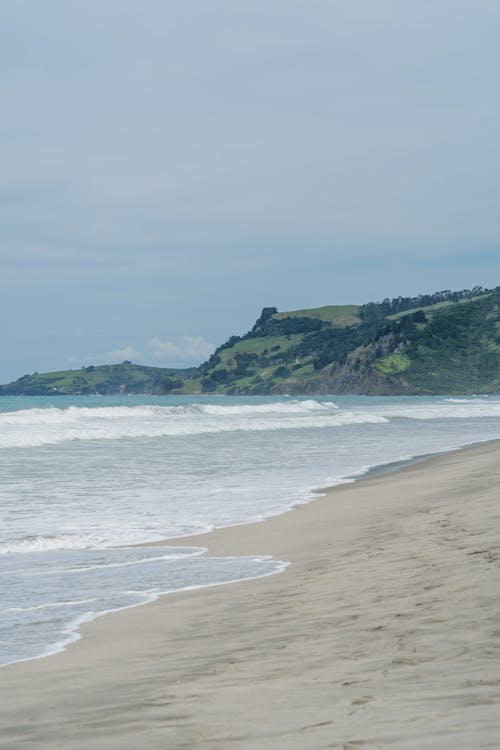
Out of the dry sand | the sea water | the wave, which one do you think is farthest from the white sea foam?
the dry sand

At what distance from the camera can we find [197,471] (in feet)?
76.1

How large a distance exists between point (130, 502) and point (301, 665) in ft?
38.2

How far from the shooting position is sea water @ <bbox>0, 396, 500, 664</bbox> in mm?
8875

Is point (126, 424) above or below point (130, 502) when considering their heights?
above

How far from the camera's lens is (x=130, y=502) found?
16859 millimetres

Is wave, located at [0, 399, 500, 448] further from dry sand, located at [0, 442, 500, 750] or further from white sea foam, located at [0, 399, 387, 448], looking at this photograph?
dry sand, located at [0, 442, 500, 750]

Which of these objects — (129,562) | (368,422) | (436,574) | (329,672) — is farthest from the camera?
(368,422)

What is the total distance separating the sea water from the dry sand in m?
0.72

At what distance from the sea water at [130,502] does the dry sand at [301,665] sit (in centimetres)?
72

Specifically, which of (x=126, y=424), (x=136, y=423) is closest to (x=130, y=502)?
(x=126, y=424)

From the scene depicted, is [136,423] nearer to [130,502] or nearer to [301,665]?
[130,502]

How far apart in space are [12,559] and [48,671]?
209 inches

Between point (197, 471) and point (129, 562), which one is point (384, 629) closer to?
point (129, 562)

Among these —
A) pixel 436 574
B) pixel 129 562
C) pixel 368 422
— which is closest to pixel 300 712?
pixel 436 574
